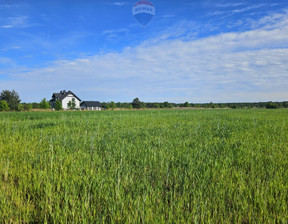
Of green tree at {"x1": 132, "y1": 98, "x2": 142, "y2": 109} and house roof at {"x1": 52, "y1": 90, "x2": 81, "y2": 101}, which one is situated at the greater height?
house roof at {"x1": 52, "y1": 90, "x2": 81, "y2": 101}

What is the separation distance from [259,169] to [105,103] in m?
110

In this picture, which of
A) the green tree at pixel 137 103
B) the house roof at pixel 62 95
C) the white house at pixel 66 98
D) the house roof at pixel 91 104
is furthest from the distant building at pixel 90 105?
the green tree at pixel 137 103

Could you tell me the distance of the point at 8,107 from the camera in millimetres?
67562

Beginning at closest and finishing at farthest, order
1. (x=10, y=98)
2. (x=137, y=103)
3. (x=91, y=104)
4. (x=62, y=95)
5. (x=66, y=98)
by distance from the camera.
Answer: (x=10, y=98) < (x=66, y=98) < (x=62, y=95) < (x=91, y=104) < (x=137, y=103)

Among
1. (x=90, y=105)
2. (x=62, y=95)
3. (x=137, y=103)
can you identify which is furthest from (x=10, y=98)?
(x=137, y=103)

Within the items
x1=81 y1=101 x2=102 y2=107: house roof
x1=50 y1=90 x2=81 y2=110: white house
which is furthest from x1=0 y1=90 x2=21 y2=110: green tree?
x1=81 y1=101 x2=102 y2=107: house roof

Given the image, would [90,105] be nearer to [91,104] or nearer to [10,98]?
[91,104]

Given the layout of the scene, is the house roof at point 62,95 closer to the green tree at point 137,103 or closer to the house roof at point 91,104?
the house roof at point 91,104

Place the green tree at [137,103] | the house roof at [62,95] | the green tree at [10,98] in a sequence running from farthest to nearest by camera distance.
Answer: the green tree at [137,103], the house roof at [62,95], the green tree at [10,98]

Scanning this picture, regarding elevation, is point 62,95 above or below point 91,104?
above

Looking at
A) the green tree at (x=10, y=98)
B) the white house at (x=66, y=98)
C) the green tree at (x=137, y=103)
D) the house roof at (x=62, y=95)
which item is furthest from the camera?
the green tree at (x=137, y=103)

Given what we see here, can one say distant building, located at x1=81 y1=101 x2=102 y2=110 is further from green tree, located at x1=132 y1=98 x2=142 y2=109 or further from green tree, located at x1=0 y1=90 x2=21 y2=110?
green tree, located at x1=0 y1=90 x2=21 y2=110

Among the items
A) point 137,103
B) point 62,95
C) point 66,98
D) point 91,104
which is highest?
point 62,95

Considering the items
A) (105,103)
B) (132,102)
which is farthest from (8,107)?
(132,102)
